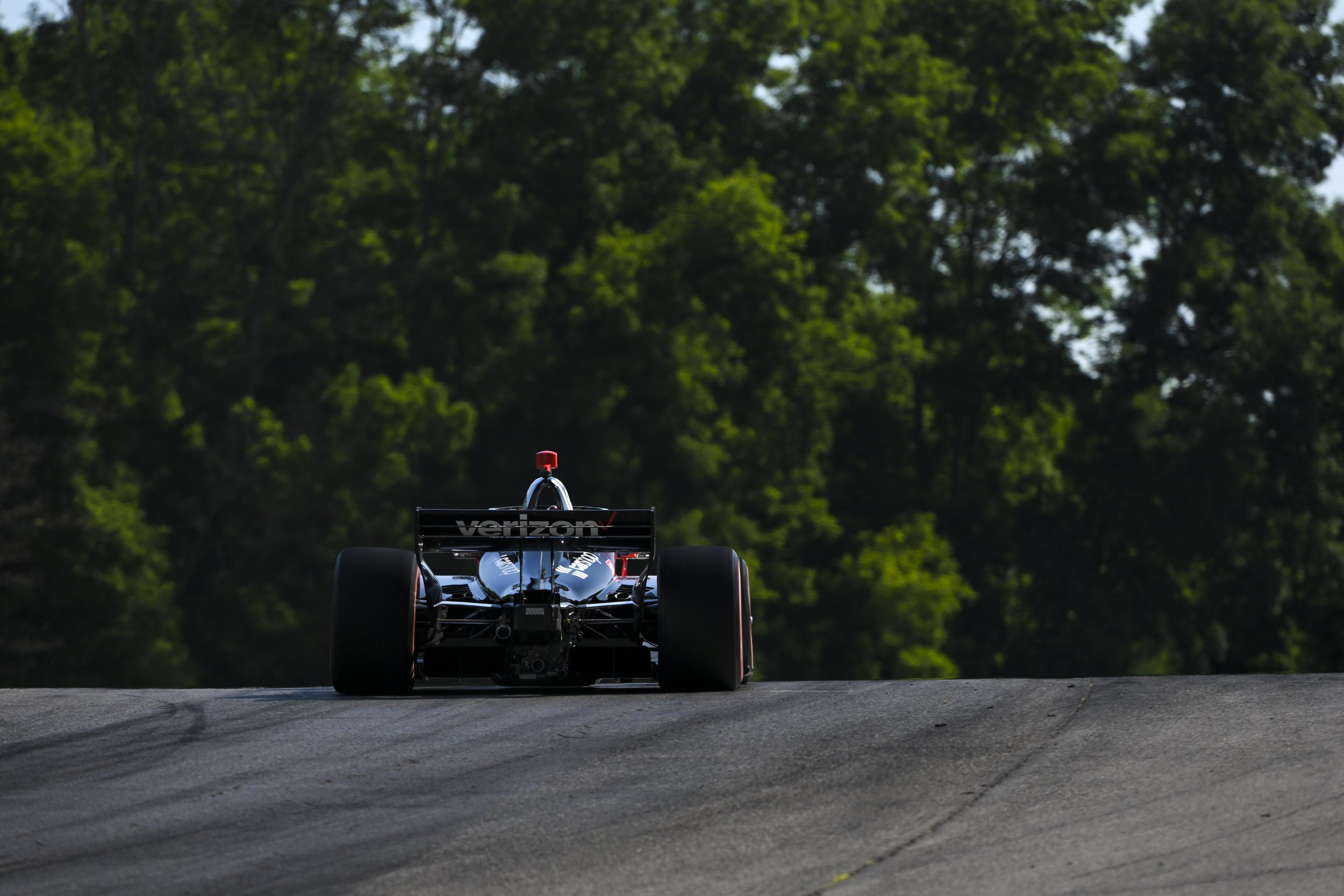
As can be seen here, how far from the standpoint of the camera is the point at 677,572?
1339 cm

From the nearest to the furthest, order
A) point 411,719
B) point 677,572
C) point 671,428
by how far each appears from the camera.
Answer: point 411,719, point 677,572, point 671,428

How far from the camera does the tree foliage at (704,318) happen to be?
149ft

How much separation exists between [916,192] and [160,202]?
19.2m

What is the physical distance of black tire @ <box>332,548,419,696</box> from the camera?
13.5 meters

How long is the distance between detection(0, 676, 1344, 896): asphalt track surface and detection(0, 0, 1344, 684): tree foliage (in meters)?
32.1

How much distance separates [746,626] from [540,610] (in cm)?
185

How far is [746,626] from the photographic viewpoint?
14.6 metres

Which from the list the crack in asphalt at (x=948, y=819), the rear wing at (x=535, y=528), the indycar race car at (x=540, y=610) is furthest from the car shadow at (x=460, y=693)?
the crack in asphalt at (x=948, y=819)

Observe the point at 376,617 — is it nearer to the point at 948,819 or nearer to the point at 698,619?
the point at 698,619

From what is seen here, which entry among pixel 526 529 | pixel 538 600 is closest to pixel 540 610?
pixel 538 600

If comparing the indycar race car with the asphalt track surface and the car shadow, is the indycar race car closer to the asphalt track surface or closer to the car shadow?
the car shadow

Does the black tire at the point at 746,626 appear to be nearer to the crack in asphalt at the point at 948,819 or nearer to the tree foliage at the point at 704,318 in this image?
the crack in asphalt at the point at 948,819

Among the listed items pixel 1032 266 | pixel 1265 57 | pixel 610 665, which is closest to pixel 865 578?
pixel 1032 266

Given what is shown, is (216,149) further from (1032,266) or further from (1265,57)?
(1265,57)
